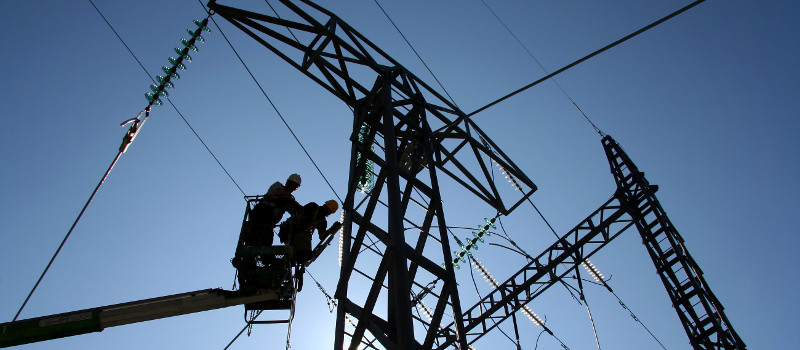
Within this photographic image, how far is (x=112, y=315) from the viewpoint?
6121mm

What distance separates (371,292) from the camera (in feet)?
18.6

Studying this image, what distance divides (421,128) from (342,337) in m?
3.09

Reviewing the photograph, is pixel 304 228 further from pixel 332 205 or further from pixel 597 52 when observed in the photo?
pixel 597 52

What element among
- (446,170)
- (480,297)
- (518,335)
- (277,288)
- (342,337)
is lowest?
(342,337)

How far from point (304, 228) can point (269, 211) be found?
477mm

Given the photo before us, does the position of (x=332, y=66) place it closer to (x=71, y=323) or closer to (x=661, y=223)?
(x=71, y=323)

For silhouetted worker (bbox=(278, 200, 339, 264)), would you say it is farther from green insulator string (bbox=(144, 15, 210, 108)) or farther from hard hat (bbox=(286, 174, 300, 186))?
green insulator string (bbox=(144, 15, 210, 108))

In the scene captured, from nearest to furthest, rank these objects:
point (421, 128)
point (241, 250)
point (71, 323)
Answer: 1. point (71, 323)
2. point (241, 250)
3. point (421, 128)

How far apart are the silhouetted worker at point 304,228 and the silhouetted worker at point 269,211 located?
0.13 metres

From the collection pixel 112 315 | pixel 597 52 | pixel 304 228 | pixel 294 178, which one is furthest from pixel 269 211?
pixel 597 52

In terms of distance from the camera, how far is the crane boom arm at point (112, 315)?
5.91 metres

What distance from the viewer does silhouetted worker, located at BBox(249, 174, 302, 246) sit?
6797 millimetres

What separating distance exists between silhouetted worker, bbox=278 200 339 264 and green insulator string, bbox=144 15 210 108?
9.45ft

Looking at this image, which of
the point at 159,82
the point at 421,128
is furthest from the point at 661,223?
the point at 159,82
